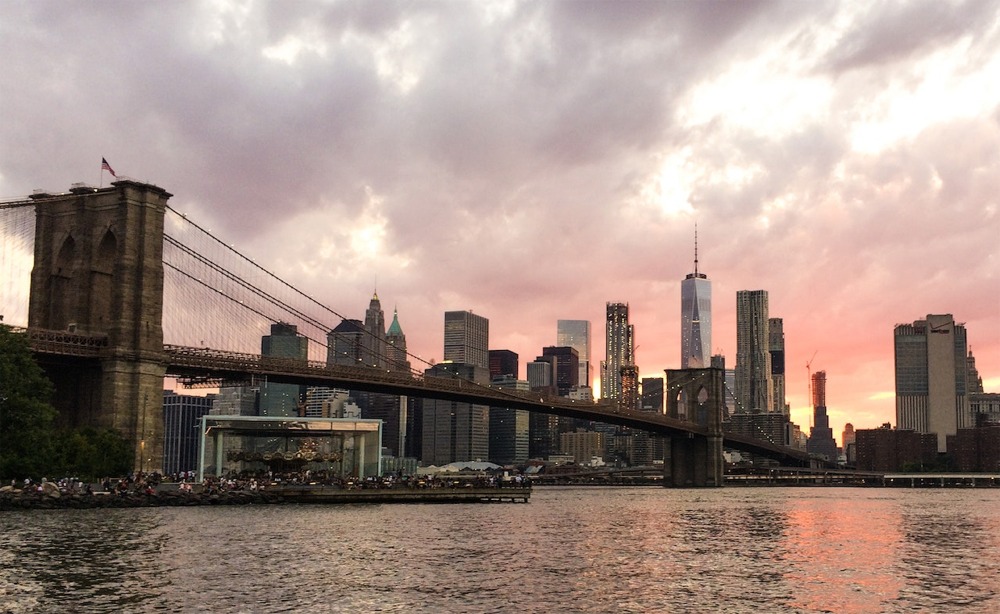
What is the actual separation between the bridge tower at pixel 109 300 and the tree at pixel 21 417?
9606 mm

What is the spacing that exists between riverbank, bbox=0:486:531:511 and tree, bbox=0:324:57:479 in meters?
5.17

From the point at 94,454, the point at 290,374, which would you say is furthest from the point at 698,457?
the point at 94,454

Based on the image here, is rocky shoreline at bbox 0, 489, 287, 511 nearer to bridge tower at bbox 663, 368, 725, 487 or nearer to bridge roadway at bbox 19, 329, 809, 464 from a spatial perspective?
bridge roadway at bbox 19, 329, 809, 464

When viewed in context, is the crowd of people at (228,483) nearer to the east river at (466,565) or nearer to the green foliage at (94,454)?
the green foliage at (94,454)

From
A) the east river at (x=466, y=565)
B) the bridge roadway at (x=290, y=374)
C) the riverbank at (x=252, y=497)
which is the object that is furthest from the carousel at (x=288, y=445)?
the east river at (x=466, y=565)

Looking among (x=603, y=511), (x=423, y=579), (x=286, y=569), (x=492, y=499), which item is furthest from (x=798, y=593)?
(x=492, y=499)

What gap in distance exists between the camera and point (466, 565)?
42438 mm

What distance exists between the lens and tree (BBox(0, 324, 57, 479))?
71875 mm

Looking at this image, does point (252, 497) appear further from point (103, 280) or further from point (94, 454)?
point (103, 280)

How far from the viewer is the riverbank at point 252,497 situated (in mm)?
67438

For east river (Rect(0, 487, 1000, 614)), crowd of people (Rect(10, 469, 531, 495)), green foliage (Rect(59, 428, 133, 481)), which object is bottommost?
east river (Rect(0, 487, 1000, 614))

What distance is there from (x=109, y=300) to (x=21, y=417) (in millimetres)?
18501

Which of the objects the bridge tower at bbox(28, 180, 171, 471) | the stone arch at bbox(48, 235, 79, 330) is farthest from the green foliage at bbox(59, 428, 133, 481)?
the stone arch at bbox(48, 235, 79, 330)

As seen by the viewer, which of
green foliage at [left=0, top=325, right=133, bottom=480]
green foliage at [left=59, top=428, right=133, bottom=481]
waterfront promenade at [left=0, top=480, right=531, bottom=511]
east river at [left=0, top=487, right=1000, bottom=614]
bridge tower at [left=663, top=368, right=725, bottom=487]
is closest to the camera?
east river at [left=0, top=487, right=1000, bottom=614]
